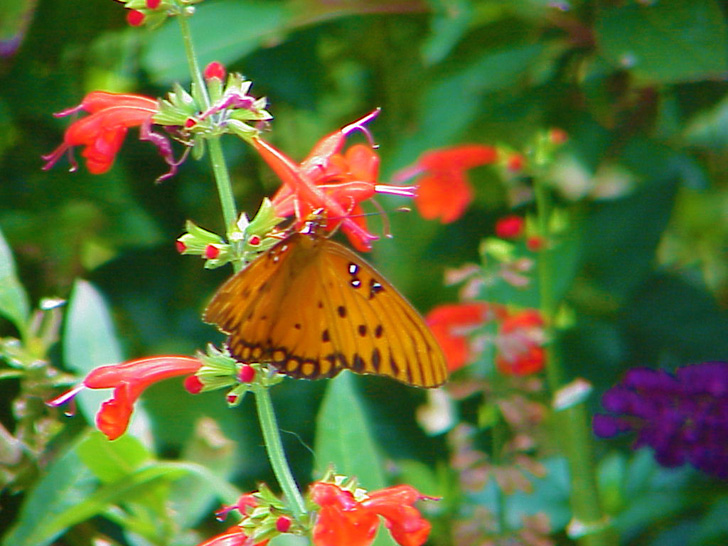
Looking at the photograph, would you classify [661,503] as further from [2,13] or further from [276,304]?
[2,13]

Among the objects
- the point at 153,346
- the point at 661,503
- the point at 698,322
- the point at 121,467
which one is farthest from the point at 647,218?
the point at 121,467

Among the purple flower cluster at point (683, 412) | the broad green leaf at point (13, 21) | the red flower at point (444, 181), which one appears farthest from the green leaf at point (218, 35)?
the purple flower cluster at point (683, 412)

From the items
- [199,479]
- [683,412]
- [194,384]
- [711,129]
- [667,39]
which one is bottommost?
[683,412]

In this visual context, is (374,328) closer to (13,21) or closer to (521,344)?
(521,344)

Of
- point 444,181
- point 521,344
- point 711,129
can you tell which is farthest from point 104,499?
point 711,129

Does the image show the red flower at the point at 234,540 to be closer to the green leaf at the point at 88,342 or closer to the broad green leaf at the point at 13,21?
the green leaf at the point at 88,342

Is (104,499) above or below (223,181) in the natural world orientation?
below
